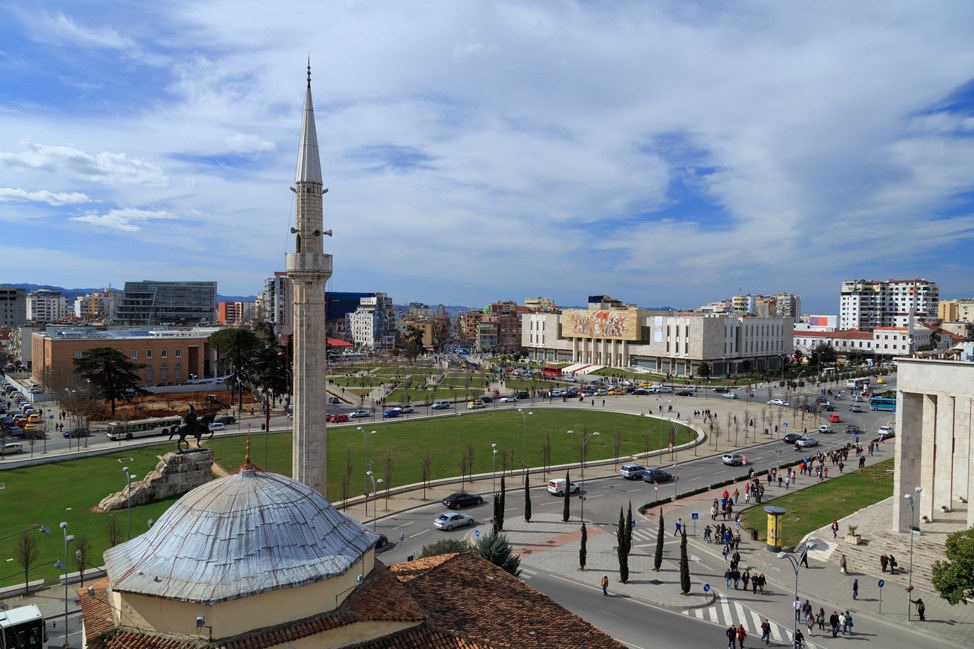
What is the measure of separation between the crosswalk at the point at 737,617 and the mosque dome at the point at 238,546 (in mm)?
16463

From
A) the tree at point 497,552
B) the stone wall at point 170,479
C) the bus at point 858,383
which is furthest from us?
the bus at point 858,383

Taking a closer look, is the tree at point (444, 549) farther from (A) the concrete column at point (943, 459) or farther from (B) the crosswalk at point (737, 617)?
(A) the concrete column at point (943, 459)

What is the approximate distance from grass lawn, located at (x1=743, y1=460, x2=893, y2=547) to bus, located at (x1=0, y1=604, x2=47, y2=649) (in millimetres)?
31721

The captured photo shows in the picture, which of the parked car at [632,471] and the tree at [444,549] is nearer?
the tree at [444,549]

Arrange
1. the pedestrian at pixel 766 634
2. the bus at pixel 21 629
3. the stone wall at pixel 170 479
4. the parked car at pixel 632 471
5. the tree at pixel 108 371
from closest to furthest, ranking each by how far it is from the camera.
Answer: the bus at pixel 21 629 < the pedestrian at pixel 766 634 < the stone wall at pixel 170 479 < the parked car at pixel 632 471 < the tree at pixel 108 371

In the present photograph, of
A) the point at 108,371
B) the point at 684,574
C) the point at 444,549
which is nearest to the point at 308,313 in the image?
the point at 444,549

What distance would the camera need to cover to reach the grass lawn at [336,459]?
33.0 metres

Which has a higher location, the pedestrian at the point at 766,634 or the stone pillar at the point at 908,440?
the stone pillar at the point at 908,440

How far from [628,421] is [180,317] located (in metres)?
144

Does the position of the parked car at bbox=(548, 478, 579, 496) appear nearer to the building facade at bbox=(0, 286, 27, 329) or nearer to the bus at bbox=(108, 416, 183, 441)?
the bus at bbox=(108, 416, 183, 441)

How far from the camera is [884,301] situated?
183m

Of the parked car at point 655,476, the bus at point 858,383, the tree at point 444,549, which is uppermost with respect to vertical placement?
the tree at point 444,549

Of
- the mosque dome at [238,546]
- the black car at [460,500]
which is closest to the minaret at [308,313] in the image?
the mosque dome at [238,546]

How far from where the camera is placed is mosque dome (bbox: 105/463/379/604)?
12180 mm
